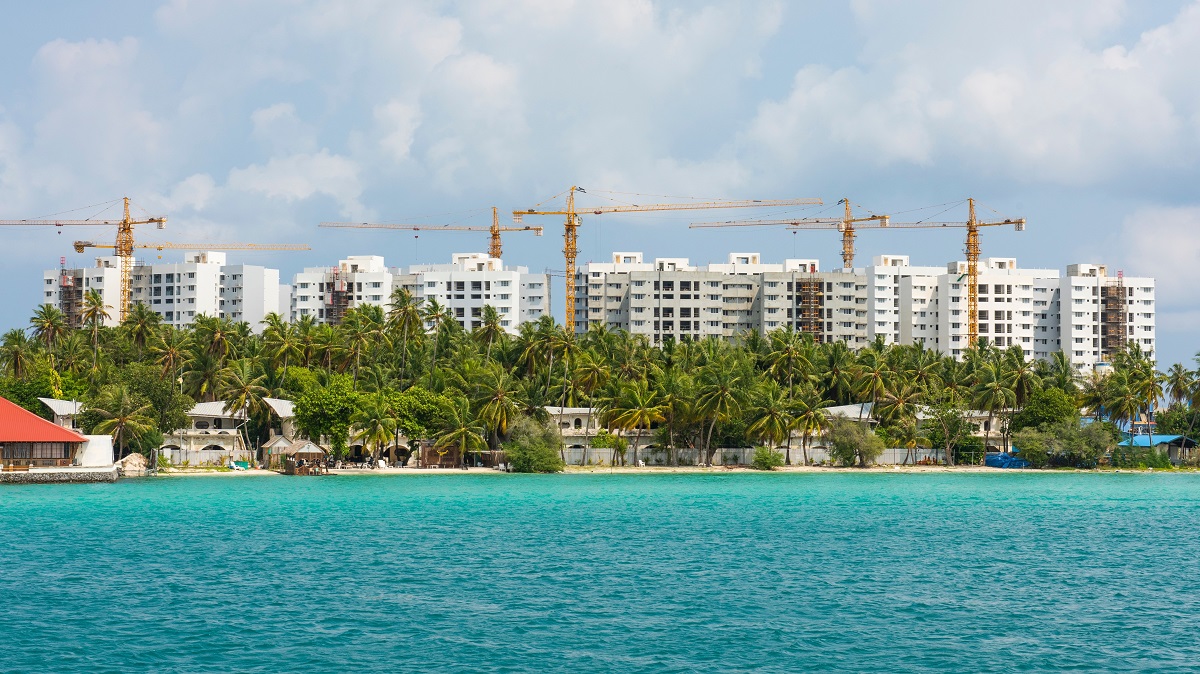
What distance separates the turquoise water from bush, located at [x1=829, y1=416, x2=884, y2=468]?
132 feet

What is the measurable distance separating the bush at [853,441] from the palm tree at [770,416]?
212 inches

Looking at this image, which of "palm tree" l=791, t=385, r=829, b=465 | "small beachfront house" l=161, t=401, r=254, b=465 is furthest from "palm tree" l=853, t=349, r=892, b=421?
"small beachfront house" l=161, t=401, r=254, b=465

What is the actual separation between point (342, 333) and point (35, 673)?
375ft

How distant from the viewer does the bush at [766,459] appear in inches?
5044

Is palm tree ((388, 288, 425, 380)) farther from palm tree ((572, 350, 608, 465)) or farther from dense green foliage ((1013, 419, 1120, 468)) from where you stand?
dense green foliage ((1013, 419, 1120, 468))

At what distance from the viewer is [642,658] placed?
35188mm

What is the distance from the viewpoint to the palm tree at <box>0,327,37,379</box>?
135750 millimetres

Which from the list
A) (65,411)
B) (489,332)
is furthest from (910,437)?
(65,411)

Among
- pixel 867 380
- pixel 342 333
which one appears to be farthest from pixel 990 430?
pixel 342 333

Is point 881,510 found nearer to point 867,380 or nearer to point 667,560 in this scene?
point 667,560

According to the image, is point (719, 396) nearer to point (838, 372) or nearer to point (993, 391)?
point (838, 372)

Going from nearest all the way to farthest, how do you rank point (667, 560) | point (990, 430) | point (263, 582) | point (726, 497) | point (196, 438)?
1. point (263, 582)
2. point (667, 560)
3. point (726, 497)
4. point (196, 438)
5. point (990, 430)

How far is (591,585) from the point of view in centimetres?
4803

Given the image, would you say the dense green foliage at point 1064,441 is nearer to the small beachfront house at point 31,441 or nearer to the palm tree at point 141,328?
the small beachfront house at point 31,441
